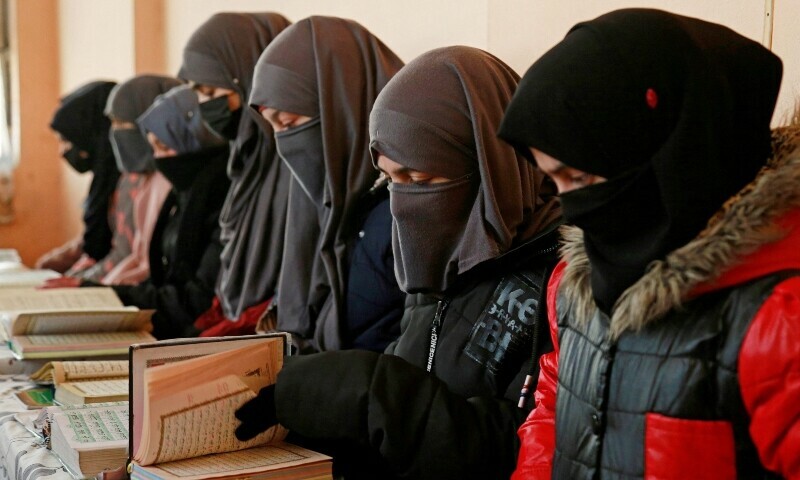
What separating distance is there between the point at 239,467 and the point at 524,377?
0.50 meters

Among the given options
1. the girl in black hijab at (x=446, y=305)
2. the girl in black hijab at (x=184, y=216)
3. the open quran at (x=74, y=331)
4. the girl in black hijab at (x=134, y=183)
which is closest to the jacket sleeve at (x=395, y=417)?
the girl in black hijab at (x=446, y=305)

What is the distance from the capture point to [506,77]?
189 centimetres

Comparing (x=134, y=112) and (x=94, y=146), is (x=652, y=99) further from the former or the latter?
(x=94, y=146)

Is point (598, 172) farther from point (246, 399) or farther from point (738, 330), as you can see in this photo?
point (246, 399)

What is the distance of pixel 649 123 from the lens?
1.15 m

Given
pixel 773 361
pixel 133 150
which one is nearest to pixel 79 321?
pixel 773 361

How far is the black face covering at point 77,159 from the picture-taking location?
5074 millimetres

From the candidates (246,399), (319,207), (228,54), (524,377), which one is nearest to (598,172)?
(524,377)

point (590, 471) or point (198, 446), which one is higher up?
point (590, 471)

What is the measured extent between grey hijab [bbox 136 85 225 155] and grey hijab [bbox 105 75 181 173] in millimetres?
669

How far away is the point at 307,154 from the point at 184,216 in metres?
1.14

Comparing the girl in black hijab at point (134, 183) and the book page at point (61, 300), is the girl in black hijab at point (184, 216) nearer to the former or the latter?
the book page at point (61, 300)

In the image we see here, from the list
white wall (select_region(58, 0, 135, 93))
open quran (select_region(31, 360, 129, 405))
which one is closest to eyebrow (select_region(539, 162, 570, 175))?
open quran (select_region(31, 360, 129, 405))

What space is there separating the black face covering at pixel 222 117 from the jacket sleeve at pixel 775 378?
2334mm
